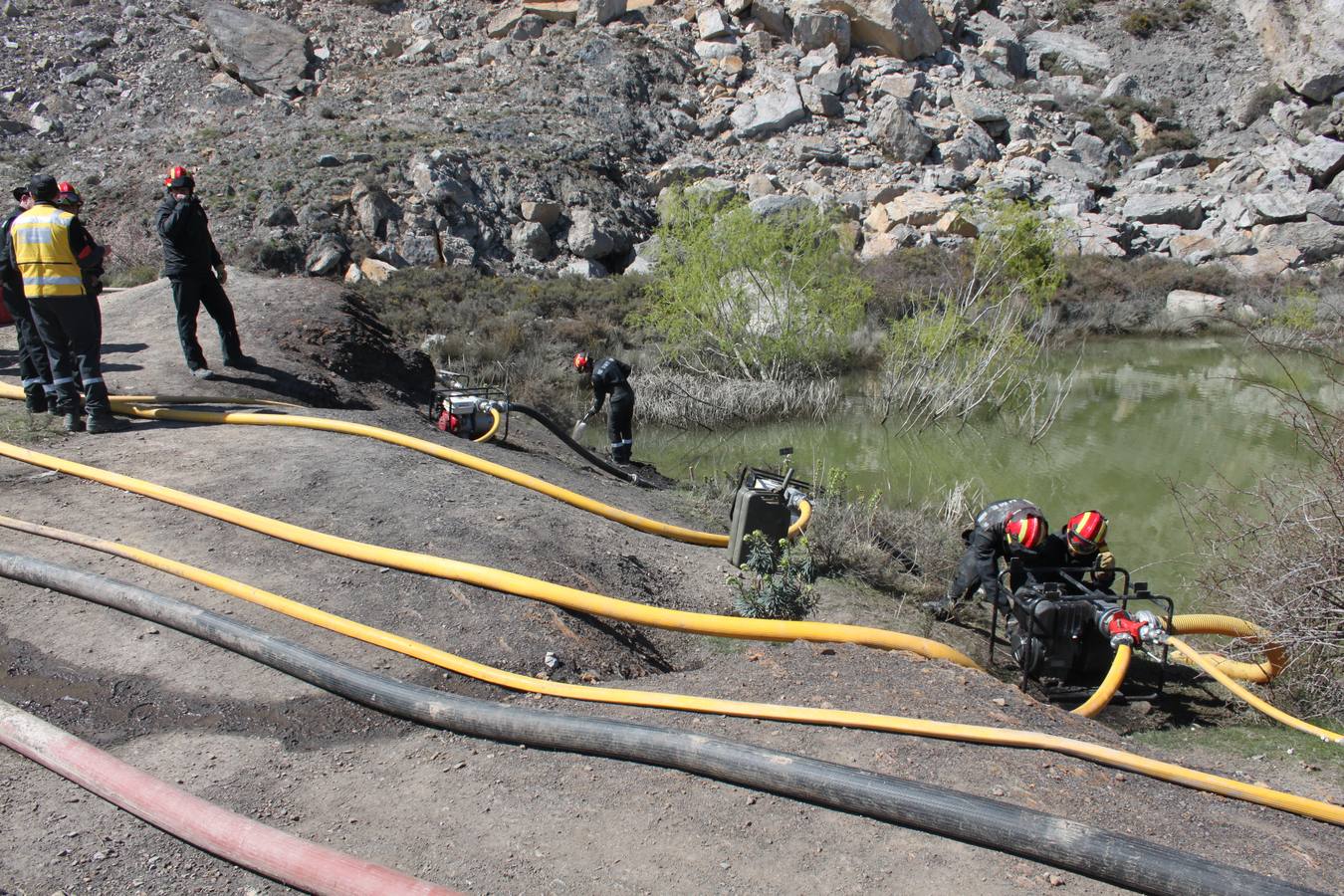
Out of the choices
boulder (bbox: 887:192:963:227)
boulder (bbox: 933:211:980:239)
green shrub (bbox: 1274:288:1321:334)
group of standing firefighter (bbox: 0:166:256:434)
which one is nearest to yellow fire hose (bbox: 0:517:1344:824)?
group of standing firefighter (bbox: 0:166:256:434)

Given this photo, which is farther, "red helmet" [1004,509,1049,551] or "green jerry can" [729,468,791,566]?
"green jerry can" [729,468,791,566]

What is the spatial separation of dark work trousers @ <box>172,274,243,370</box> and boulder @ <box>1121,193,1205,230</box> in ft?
120

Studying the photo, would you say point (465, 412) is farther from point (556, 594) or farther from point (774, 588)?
point (556, 594)

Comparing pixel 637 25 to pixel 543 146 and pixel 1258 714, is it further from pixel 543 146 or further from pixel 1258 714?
pixel 1258 714

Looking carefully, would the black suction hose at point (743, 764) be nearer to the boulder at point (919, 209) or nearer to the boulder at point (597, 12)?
the boulder at point (919, 209)

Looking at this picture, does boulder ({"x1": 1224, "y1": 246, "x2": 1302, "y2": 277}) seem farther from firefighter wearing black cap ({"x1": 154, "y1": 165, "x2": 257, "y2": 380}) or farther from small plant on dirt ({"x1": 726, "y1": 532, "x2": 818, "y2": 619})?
firefighter wearing black cap ({"x1": 154, "y1": 165, "x2": 257, "y2": 380})

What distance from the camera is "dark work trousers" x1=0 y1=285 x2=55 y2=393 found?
7.09m

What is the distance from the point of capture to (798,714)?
398cm

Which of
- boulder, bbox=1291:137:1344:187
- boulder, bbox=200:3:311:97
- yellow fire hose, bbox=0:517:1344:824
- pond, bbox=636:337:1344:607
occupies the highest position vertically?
boulder, bbox=200:3:311:97

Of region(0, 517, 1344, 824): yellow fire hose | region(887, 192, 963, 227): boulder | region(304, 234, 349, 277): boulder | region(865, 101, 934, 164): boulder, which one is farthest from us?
region(865, 101, 934, 164): boulder

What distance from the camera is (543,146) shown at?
3488cm

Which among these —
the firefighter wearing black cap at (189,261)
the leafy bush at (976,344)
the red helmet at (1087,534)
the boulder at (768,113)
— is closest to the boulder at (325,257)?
the leafy bush at (976,344)

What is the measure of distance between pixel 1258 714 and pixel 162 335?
10974 mm

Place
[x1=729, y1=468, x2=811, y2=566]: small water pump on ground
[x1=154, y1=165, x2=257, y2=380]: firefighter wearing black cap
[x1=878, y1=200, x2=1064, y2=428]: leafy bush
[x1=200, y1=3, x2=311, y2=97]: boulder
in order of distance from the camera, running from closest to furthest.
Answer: [x1=729, y1=468, x2=811, y2=566]: small water pump on ground, [x1=154, y1=165, x2=257, y2=380]: firefighter wearing black cap, [x1=878, y1=200, x2=1064, y2=428]: leafy bush, [x1=200, y1=3, x2=311, y2=97]: boulder
